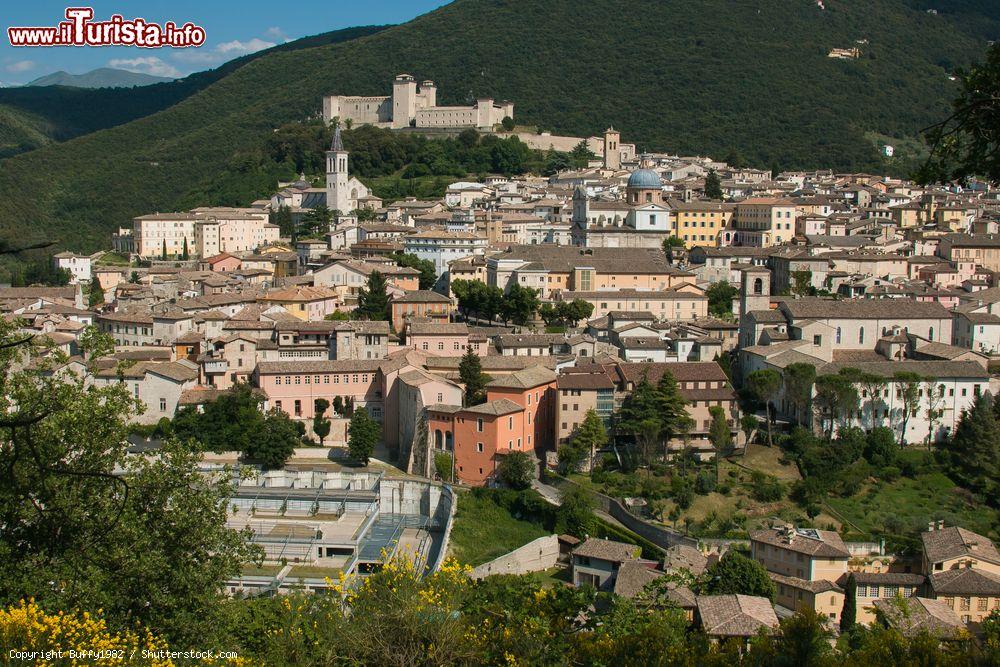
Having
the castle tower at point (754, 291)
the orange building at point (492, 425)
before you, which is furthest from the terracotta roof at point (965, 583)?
the castle tower at point (754, 291)

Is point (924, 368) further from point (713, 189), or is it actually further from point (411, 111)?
point (411, 111)

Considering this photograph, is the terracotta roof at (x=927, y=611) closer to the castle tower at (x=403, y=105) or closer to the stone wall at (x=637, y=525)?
the stone wall at (x=637, y=525)

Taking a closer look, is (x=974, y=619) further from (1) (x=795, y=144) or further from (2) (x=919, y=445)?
(1) (x=795, y=144)

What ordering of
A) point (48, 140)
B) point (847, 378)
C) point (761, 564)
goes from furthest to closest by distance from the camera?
point (48, 140)
point (847, 378)
point (761, 564)

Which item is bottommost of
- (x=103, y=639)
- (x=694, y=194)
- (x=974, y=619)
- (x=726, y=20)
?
(x=974, y=619)

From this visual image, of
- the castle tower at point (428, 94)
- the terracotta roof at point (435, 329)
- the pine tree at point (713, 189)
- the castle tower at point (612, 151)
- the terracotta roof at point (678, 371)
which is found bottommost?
the terracotta roof at point (678, 371)

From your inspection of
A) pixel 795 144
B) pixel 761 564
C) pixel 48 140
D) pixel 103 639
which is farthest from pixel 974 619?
pixel 48 140

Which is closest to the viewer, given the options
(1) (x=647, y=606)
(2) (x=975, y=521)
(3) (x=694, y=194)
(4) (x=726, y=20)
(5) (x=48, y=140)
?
(1) (x=647, y=606)
